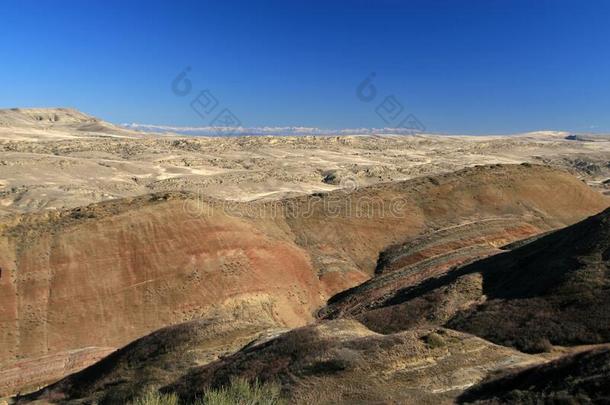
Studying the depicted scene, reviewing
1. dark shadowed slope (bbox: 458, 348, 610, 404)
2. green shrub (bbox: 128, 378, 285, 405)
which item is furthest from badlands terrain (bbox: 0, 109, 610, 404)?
green shrub (bbox: 128, 378, 285, 405)

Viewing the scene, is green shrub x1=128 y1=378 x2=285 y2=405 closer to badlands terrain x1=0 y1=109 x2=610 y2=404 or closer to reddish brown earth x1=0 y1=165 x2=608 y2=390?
badlands terrain x1=0 y1=109 x2=610 y2=404

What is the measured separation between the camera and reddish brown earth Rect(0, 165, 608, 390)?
2900cm

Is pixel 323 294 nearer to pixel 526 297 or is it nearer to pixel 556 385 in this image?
pixel 526 297

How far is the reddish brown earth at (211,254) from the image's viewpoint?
29.0 meters

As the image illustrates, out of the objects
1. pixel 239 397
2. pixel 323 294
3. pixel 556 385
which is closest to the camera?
pixel 556 385

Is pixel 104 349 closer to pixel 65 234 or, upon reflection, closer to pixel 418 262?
pixel 65 234

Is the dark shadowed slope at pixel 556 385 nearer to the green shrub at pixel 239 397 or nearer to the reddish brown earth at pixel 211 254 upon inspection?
the green shrub at pixel 239 397

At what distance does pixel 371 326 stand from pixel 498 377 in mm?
11386

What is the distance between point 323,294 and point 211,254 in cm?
825

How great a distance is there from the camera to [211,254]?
3425 cm

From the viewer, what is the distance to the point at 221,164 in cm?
11212

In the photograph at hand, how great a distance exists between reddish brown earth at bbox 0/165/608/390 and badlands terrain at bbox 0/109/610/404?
116mm

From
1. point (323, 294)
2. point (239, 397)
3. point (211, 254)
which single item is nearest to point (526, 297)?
point (239, 397)

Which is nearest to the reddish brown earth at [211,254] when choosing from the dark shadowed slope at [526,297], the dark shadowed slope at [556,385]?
the dark shadowed slope at [526,297]
